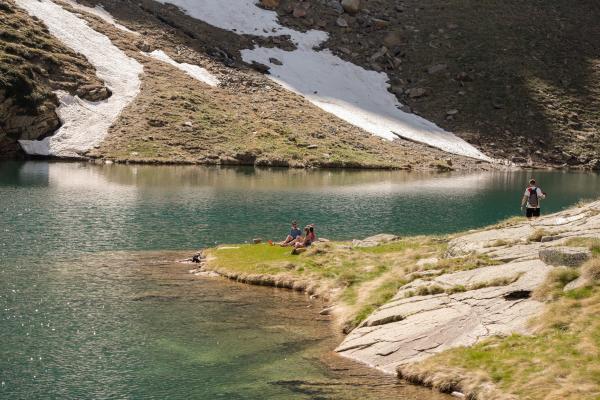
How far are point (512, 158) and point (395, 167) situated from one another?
Result: 30257 millimetres

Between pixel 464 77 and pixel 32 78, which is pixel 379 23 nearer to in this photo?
pixel 464 77

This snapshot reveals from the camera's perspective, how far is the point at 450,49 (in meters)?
146

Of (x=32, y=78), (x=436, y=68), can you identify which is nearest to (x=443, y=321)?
(x=32, y=78)

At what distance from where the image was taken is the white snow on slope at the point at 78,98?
95.8 meters

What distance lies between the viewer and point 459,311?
884 inches

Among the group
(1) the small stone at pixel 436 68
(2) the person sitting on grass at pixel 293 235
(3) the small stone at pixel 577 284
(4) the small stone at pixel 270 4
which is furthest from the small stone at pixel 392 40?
(3) the small stone at pixel 577 284

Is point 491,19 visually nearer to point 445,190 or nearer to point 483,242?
point 445,190

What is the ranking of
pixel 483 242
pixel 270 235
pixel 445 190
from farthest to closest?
pixel 445 190
pixel 270 235
pixel 483 242

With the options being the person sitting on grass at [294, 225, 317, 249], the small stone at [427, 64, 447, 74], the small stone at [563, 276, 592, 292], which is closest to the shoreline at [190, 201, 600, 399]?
the small stone at [563, 276, 592, 292]

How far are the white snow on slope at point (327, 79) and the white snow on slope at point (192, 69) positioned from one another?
12.8 meters

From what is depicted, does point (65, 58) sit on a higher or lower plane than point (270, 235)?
higher

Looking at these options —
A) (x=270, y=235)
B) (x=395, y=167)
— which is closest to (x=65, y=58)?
(x=395, y=167)

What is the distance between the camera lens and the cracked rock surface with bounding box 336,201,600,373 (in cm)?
2120

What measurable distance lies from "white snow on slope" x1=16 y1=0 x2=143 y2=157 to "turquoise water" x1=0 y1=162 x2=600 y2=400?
20.6 meters
